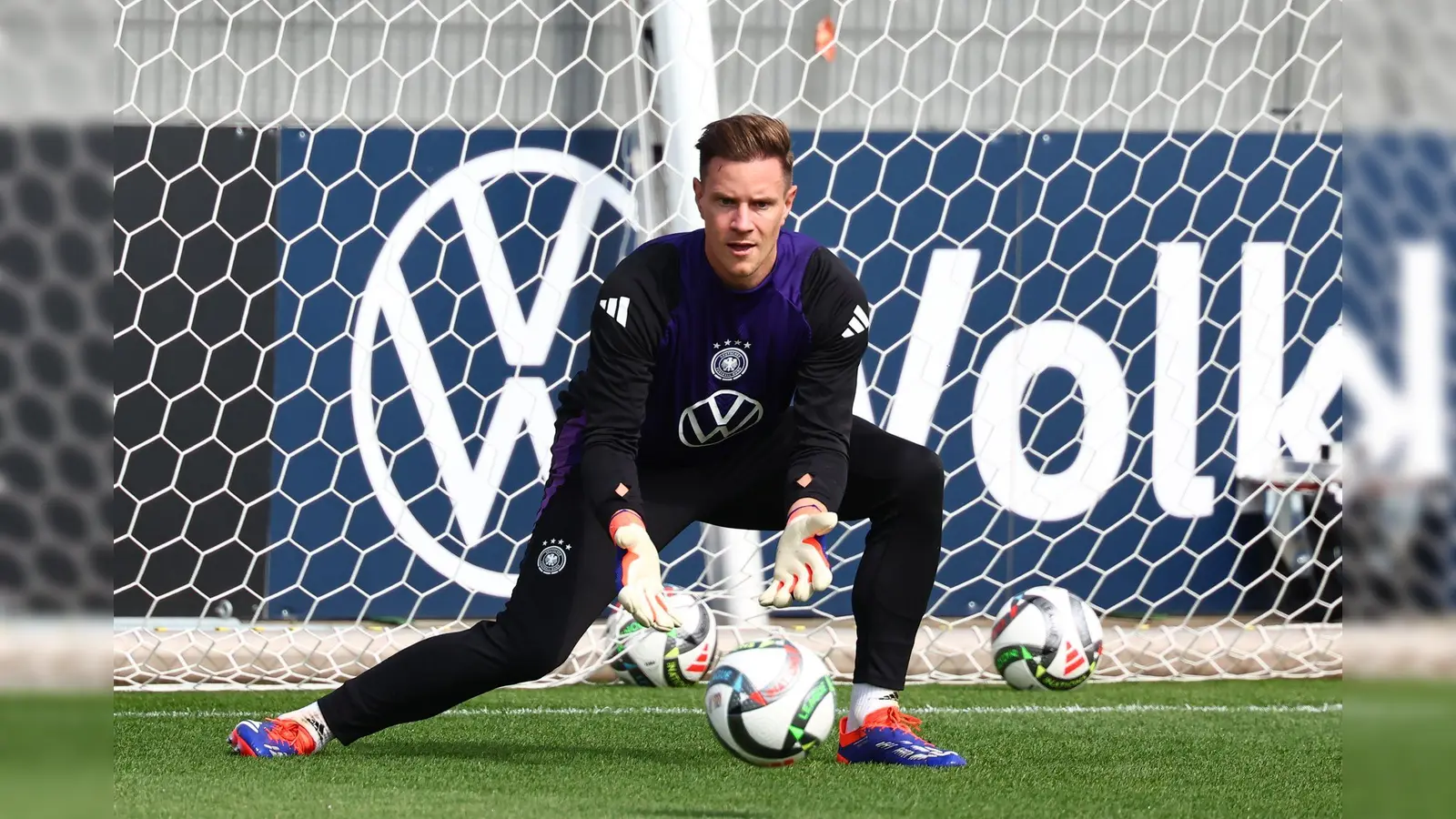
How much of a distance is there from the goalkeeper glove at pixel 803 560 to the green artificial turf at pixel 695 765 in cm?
44

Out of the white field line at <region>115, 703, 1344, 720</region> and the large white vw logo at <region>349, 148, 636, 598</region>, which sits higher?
the large white vw logo at <region>349, 148, 636, 598</region>

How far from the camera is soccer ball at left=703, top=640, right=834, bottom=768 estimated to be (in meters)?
3.35

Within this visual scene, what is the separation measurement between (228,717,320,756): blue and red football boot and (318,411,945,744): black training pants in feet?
0.26

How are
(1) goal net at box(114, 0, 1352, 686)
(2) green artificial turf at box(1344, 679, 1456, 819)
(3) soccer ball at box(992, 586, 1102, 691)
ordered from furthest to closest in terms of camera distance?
(1) goal net at box(114, 0, 1352, 686) < (3) soccer ball at box(992, 586, 1102, 691) < (2) green artificial turf at box(1344, 679, 1456, 819)

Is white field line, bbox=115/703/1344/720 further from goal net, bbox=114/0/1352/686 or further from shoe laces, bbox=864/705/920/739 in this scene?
shoe laces, bbox=864/705/920/739

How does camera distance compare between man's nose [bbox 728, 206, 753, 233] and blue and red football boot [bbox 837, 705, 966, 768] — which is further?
blue and red football boot [bbox 837, 705, 966, 768]

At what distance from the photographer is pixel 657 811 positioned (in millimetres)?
3188

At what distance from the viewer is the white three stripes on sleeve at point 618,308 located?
3672 mm

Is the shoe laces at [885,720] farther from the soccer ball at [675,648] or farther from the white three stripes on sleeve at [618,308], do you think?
the soccer ball at [675,648]

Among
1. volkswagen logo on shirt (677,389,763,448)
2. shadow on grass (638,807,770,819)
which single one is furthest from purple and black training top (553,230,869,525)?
shadow on grass (638,807,770,819)

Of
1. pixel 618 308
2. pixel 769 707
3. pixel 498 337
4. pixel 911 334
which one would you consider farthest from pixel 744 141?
pixel 911 334

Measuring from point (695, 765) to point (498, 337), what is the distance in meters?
2.89

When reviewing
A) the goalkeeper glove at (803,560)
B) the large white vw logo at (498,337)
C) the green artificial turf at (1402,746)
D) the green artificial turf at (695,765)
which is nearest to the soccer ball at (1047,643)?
the green artificial turf at (695,765)

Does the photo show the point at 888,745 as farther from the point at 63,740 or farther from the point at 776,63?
the point at 776,63
